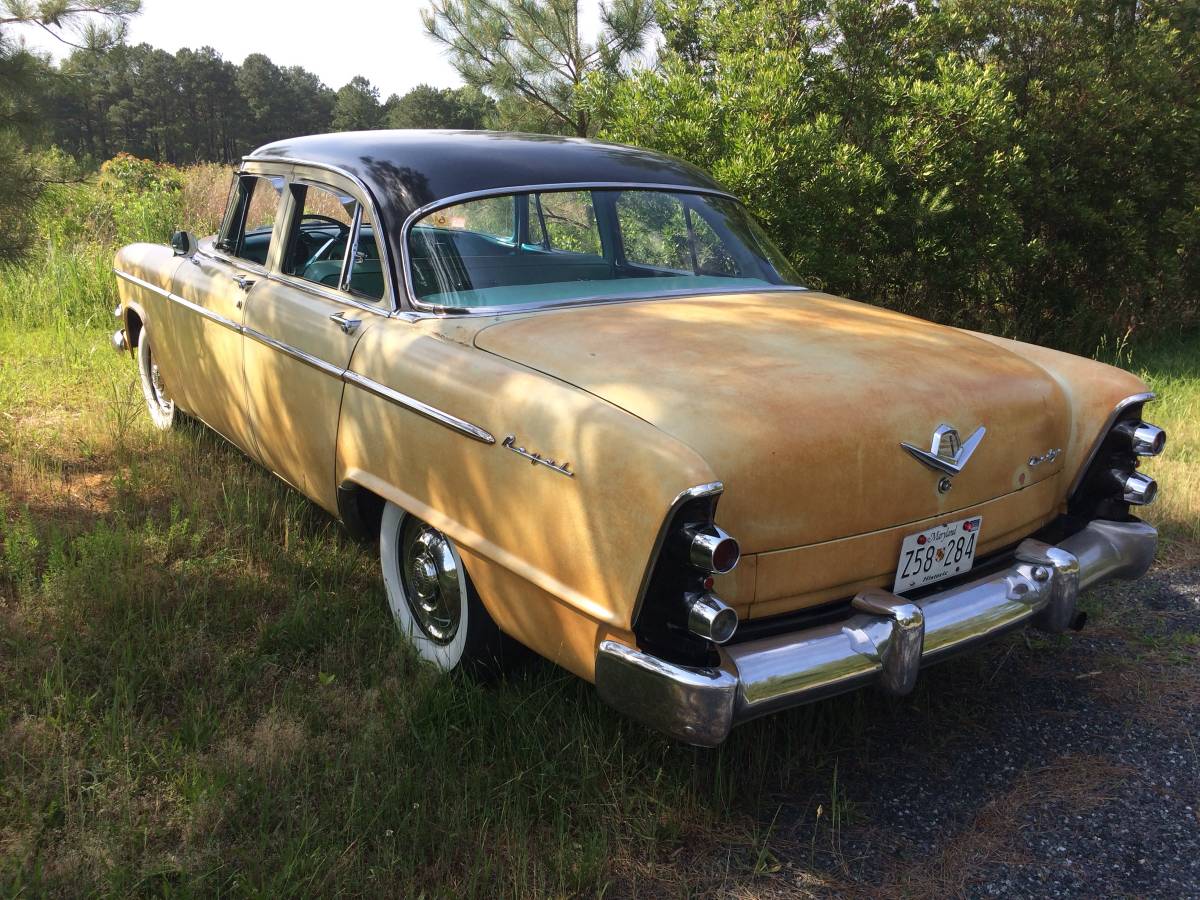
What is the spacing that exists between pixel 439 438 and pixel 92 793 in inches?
48.3

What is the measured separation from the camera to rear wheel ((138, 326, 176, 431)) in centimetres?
530

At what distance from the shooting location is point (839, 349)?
2670 mm

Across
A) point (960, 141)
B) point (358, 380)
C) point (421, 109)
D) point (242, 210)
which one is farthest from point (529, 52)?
point (421, 109)

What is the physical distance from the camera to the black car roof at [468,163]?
10.6 ft

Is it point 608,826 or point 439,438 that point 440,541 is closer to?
point 439,438

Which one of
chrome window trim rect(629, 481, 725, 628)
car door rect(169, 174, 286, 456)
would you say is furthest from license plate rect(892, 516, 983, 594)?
car door rect(169, 174, 286, 456)

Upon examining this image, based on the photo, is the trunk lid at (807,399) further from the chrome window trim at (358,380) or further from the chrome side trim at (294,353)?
the chrome side trim at (294,353)

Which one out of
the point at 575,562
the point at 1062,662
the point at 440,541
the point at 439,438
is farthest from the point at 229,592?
the point at 1062,662

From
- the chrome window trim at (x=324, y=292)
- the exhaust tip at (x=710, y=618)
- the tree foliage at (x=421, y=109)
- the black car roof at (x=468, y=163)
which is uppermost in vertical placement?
the tree foliage at (x=421, y=109)

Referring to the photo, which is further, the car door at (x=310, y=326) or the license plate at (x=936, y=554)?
the car door at (x=310, y=326)

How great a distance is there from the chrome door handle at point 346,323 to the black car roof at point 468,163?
1.10ft

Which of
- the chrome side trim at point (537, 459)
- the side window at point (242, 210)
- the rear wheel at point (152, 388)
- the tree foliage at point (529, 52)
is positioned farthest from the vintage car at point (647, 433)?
the tree foliage at point (529, 52)

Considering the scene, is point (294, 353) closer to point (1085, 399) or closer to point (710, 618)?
point (710, 618)

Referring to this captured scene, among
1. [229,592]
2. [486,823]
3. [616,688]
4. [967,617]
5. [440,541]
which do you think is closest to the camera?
[616,688]
